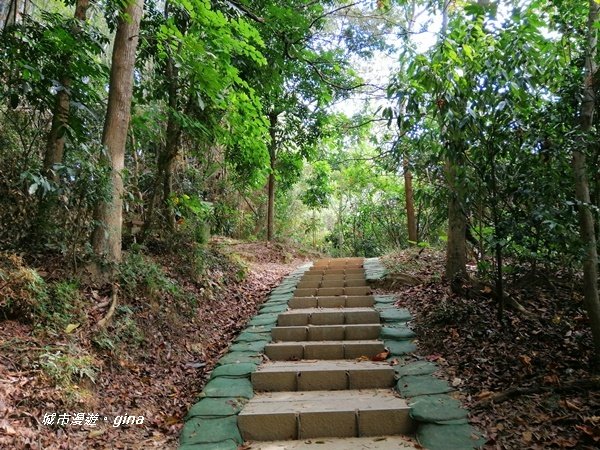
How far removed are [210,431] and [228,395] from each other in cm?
52

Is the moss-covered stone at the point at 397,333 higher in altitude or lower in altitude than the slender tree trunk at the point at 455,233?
lower

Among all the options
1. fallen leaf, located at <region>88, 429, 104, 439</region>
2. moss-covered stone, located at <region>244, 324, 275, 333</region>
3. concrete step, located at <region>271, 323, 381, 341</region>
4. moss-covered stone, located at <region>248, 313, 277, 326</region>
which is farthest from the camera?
moss-covered stone, located at <region>248, 313, 277, 326</region>

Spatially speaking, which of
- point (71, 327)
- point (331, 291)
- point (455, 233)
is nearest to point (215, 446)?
point (71, 327)

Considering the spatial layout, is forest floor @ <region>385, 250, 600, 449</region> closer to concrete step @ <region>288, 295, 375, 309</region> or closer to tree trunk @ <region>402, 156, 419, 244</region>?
concrete step @ <region>288, 295, 375, 309</region>

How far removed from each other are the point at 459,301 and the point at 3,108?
18.9 feet

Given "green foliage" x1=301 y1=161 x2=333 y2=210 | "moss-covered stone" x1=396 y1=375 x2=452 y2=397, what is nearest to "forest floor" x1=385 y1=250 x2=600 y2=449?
"moss-covered stone" x1=396 y1=375 x2=452 y2=397

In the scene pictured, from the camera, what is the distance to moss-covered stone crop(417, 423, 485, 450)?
262 centimetres

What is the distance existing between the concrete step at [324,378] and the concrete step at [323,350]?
467 mm

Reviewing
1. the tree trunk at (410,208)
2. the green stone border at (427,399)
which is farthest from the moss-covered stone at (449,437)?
the tree trunk at (410,208)

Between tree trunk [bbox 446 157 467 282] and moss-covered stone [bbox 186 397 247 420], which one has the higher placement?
tree trunk [bbox 446 157 467 282]

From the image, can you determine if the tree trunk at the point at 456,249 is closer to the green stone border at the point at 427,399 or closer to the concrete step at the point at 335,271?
the green stone border at the point at 427,399

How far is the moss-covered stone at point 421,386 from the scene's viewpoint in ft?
10.9

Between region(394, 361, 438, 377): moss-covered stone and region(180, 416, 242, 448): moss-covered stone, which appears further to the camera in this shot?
region(394, 361, 438, 377): moss-covered stone

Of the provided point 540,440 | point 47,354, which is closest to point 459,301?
point 540,440
